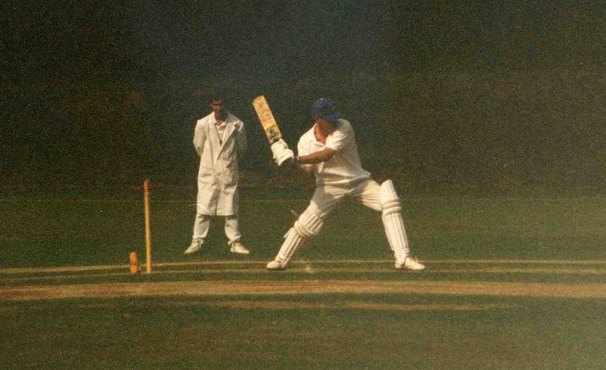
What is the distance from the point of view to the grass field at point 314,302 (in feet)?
31.5

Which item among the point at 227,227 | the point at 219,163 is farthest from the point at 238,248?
the point at 219,163

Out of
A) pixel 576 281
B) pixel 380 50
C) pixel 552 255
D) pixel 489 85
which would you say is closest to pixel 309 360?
pixel 576 281

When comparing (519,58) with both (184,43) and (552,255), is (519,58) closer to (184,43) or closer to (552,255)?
(184,43)

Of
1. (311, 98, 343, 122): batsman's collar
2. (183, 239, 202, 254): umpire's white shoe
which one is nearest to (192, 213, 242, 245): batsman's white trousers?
(183, 239, 202, 254): umpire's white shoe

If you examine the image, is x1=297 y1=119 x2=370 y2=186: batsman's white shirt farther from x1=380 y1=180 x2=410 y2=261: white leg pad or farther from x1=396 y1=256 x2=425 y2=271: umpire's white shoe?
x1=396 y1=256 x2=425 y2=271: umpire's white shoe

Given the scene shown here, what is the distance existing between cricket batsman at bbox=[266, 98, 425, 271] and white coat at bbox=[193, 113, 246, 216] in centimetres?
244

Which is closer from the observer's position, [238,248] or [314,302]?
[314,302]

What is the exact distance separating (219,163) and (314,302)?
475 cm

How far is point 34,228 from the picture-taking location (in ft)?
67.8

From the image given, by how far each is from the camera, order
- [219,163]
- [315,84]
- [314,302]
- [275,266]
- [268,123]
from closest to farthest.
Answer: [314,302] → [268,123] → [275,266] → [219,163] → [315,84]

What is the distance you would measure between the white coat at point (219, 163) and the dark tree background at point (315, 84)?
1324cm

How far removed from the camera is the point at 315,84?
3459 cm

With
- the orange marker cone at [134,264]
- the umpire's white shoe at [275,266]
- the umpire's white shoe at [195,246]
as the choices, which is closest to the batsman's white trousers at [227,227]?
the umpire's white shoe at [195,246]

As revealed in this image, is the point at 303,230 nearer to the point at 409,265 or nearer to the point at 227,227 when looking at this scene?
the point at 409,265
